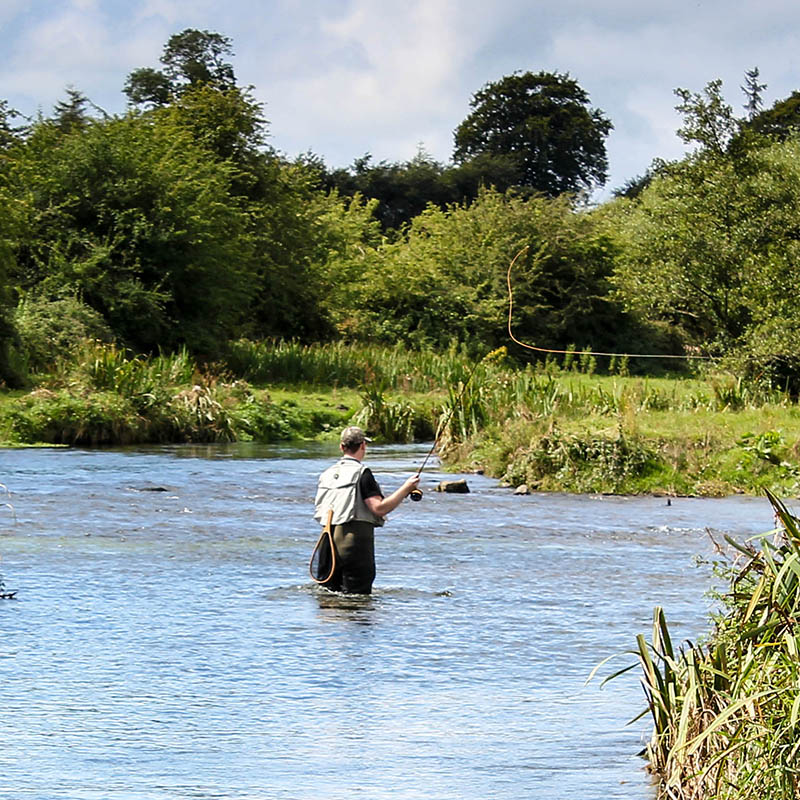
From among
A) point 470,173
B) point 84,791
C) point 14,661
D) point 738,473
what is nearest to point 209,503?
point 738,473

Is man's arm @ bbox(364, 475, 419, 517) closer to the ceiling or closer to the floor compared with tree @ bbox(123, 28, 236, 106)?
closer to the floor

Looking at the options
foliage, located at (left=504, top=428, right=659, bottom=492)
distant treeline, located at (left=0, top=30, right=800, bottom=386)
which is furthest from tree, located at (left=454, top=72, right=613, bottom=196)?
foliage, located at (left=504, top=428, right=659, bottom=492)

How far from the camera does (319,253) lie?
50.6 m

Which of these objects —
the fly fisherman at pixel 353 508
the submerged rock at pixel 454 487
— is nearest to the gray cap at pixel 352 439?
the fly fisherman at pixel 353 508

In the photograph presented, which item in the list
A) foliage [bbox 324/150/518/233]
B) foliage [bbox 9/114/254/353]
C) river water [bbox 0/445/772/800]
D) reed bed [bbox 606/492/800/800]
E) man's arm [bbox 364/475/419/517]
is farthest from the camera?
foliage [bbox 324/150/518/233]

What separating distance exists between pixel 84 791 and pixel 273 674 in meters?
2.74

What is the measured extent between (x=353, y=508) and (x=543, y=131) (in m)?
78.4

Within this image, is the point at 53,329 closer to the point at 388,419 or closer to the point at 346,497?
the point at 388,419

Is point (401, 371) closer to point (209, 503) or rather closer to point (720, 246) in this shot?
point (720, 246)

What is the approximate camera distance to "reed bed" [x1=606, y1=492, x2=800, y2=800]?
17.4 feet

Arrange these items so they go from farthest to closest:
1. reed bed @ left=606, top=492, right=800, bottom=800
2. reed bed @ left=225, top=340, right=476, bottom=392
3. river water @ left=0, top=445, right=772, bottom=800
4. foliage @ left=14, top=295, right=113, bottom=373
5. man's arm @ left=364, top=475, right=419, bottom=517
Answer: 1. reed bed @ left=225, top=340, right=476, bottom=392
2. foliage @ left=14, top=295, right=113, bottom=373
3. man's arm @ left=364, top=475, right=419, bottom=517
4. river water @ left=0, top=445, right=772, bottom=800
5. reed bed @ left=606, top=492, right=800, bottom=800

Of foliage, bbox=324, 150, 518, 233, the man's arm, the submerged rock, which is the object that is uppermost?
foliage, bbox=324, 150, 518, 233

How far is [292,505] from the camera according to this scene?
66.1 feet

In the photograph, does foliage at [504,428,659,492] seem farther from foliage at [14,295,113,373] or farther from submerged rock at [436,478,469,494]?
foliage at [14,295,113,373]
